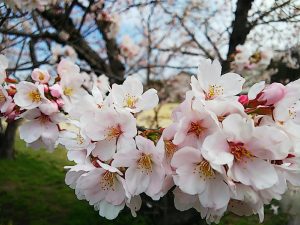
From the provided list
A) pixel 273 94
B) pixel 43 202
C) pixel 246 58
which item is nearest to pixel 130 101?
pixel 273 94

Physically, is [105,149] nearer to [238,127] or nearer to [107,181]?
[107,181]

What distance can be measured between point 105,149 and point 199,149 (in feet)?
1.07

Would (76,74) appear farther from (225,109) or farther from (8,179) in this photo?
(8,179)

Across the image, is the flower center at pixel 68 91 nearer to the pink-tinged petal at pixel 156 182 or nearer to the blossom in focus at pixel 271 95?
the pink-tinged petal at pixel 156 182

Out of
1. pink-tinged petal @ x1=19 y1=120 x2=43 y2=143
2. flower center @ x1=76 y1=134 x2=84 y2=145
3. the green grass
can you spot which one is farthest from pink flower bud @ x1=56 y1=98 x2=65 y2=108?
the green grass

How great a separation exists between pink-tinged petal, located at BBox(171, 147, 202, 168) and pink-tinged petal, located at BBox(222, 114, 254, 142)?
0.10m

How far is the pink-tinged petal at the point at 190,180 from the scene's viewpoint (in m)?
1.08

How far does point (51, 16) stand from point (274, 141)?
454cm

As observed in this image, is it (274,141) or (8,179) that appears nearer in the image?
(274,141)

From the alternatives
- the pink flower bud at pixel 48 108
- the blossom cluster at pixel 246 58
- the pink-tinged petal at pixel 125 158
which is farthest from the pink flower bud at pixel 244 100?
the blossom cluster at pixel 246 58

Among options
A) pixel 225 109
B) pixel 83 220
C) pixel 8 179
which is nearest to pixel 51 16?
pixel 83 220

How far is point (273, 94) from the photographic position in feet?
3.76

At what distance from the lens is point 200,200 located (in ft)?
3.59

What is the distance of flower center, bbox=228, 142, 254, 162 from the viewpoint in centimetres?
106
